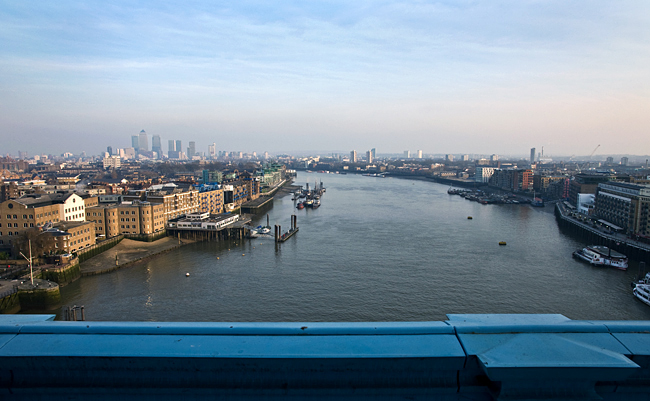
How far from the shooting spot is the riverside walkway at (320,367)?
1.08 meters

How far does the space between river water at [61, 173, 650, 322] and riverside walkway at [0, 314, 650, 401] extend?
429cm

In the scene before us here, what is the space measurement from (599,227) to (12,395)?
14002mm

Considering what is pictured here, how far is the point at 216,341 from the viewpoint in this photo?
1183 mm

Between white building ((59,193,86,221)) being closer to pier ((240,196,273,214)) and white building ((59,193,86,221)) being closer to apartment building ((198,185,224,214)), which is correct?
apartment building ((198,185,224,214))

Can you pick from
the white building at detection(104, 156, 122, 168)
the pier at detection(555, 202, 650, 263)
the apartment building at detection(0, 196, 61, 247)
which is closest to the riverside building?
the pier at detection(555, 202, 650, 263)

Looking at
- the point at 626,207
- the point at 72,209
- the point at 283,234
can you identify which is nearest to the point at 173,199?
the point at 72,209

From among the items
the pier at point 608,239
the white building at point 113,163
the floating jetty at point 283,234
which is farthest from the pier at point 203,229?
the white building at point 113,163

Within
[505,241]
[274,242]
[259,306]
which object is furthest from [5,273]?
[505,241]

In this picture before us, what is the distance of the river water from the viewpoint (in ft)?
18.8

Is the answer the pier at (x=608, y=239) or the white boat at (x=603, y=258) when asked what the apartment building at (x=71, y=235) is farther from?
the pier at (x=608, y=239)

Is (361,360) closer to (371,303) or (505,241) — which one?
(371,303)

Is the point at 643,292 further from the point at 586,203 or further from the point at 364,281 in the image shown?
the point at 586,203

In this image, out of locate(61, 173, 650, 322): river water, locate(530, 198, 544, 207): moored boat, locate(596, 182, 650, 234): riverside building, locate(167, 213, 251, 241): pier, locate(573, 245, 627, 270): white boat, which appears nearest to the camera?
locate(61, 173, 650, 322): river water

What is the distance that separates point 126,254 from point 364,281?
5.55 metres
